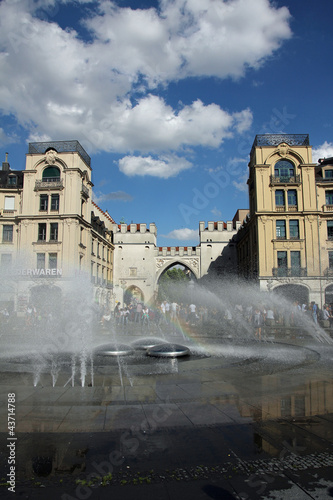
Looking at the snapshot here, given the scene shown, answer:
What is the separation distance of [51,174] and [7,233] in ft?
26.2

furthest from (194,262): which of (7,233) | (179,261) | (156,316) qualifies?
(7,233)

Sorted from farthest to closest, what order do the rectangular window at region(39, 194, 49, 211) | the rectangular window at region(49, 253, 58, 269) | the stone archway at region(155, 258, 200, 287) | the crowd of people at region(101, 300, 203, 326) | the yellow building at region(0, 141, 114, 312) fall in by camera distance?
the stone archway at region(155, 258, 200, 287) < the rectangular window at region(39, 194, 49, 211) < the rectangular window at region(49, 253, 58, 269) < the yellow building at region(0, 141, 114, 312) < the crowd of people at region(101, 300, 203, 326)

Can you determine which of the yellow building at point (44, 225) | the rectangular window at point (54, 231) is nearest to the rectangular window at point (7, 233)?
the yellow building at point (44, 225)

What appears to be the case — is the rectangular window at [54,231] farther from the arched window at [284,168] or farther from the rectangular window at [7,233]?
the arched window at [284,168]

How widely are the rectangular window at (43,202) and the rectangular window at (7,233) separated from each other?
4.09 m

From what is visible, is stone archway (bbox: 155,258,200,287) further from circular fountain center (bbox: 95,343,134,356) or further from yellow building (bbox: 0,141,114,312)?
circular fountain center (bbox: 95,343,134,356)

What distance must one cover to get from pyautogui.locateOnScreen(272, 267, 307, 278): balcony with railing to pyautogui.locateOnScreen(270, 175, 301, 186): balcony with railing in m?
8.49

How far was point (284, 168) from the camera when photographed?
36656mm

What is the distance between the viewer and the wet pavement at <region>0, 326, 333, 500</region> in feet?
11.3

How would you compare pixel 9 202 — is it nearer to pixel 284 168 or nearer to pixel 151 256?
pixel 151 256

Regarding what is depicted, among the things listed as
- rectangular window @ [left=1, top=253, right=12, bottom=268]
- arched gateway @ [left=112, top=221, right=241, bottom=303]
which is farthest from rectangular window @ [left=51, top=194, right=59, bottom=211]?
arched gateway @ [left=112, top=221, right=241, bottom=303]

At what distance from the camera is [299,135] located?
37.8 meters

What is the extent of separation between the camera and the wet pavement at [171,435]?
11.3 feet

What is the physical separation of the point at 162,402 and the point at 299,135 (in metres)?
37.5
